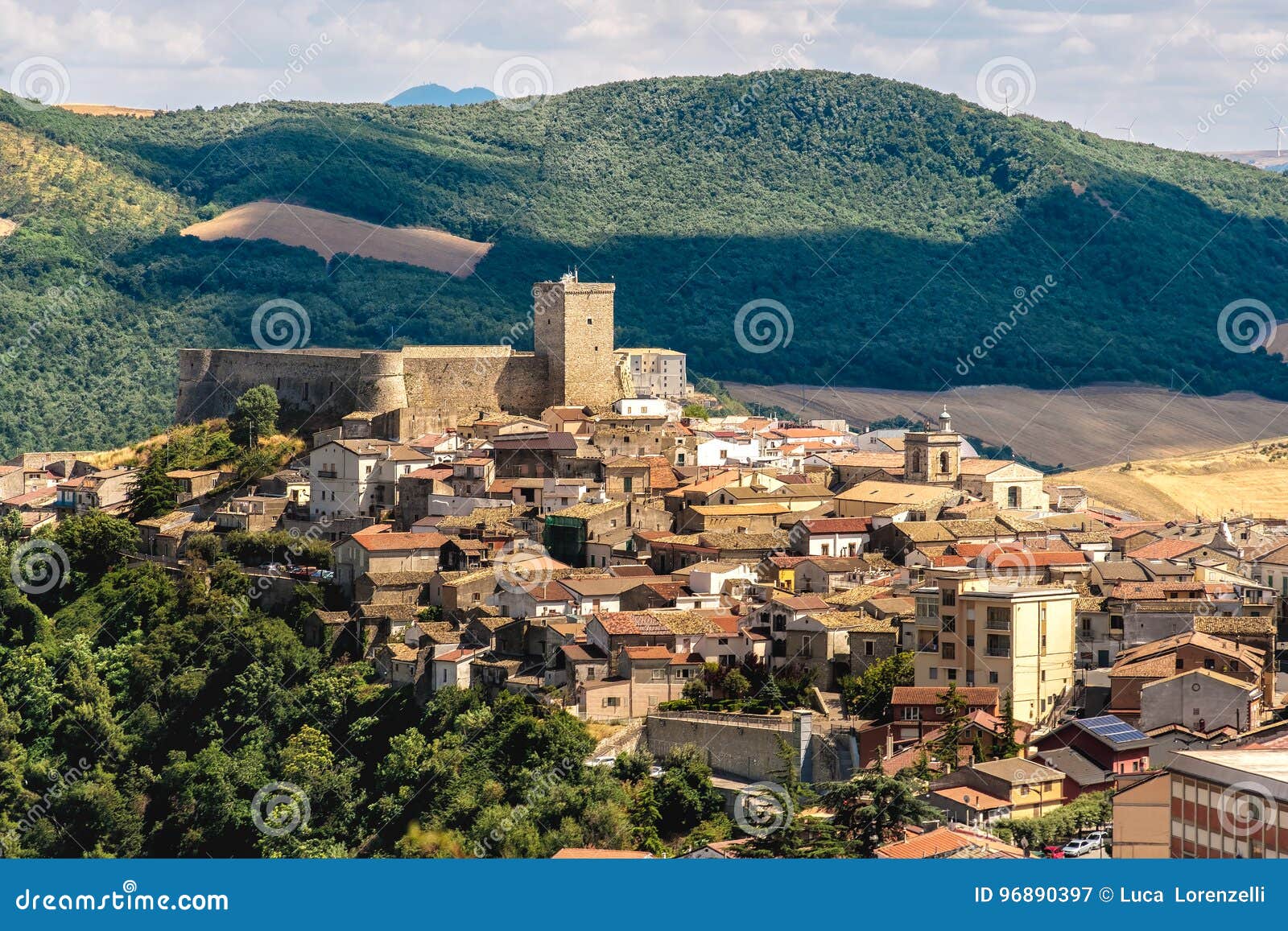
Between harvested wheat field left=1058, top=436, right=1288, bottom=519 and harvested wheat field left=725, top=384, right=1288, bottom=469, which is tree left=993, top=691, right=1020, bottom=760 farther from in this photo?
harvested wheat field left=725, top=384, right=1288, bottom=469

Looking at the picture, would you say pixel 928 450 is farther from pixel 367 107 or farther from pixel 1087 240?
pixel 367 107

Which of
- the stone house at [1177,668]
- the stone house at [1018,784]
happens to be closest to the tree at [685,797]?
the stone house at [1018,784]

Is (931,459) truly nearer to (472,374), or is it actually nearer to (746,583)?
(746,583)

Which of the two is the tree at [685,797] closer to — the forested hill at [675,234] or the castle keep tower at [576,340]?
the castle keep tower at [576,340]

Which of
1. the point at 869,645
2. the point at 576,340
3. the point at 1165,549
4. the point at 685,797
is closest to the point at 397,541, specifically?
the point at 869,645

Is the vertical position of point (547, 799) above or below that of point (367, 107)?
below

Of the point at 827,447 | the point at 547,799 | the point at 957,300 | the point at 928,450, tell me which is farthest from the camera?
the point at 957,300

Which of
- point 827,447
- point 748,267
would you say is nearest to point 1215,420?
point 748,267
